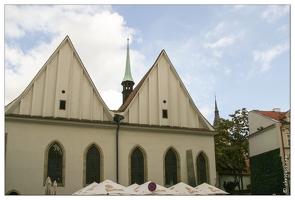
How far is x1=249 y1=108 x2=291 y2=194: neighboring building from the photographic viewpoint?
92.9 feet

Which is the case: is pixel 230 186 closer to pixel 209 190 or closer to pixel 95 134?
pixel 209 190

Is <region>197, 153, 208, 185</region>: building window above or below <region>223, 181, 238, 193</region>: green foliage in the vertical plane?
above

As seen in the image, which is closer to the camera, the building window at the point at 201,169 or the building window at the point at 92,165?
the building window at the point at 92,165

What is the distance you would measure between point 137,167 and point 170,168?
7.92 feet

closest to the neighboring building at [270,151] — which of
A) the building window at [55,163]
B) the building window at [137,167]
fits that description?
the building window at [137,167]

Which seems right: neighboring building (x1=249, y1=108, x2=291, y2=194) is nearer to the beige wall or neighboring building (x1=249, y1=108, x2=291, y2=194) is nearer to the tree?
the tree

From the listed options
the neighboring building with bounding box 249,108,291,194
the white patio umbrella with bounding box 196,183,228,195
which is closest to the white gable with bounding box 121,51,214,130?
the white patio umbrella with bounding box 196,183,228,195

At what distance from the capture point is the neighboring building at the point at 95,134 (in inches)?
837

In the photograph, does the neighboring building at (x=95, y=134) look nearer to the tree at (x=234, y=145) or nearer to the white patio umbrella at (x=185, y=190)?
the white patio umbrella at (x=185, y=190)

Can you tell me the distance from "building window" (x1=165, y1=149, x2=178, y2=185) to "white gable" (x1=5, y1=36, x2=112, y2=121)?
498 centimetres

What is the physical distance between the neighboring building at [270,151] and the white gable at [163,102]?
7022mm

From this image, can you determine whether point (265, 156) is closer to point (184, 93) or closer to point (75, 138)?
point (184, 93)

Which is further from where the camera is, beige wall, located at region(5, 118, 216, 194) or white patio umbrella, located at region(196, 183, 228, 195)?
beige wall, located at region(5, 118, 216, 194)

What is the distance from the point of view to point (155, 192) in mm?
17438
